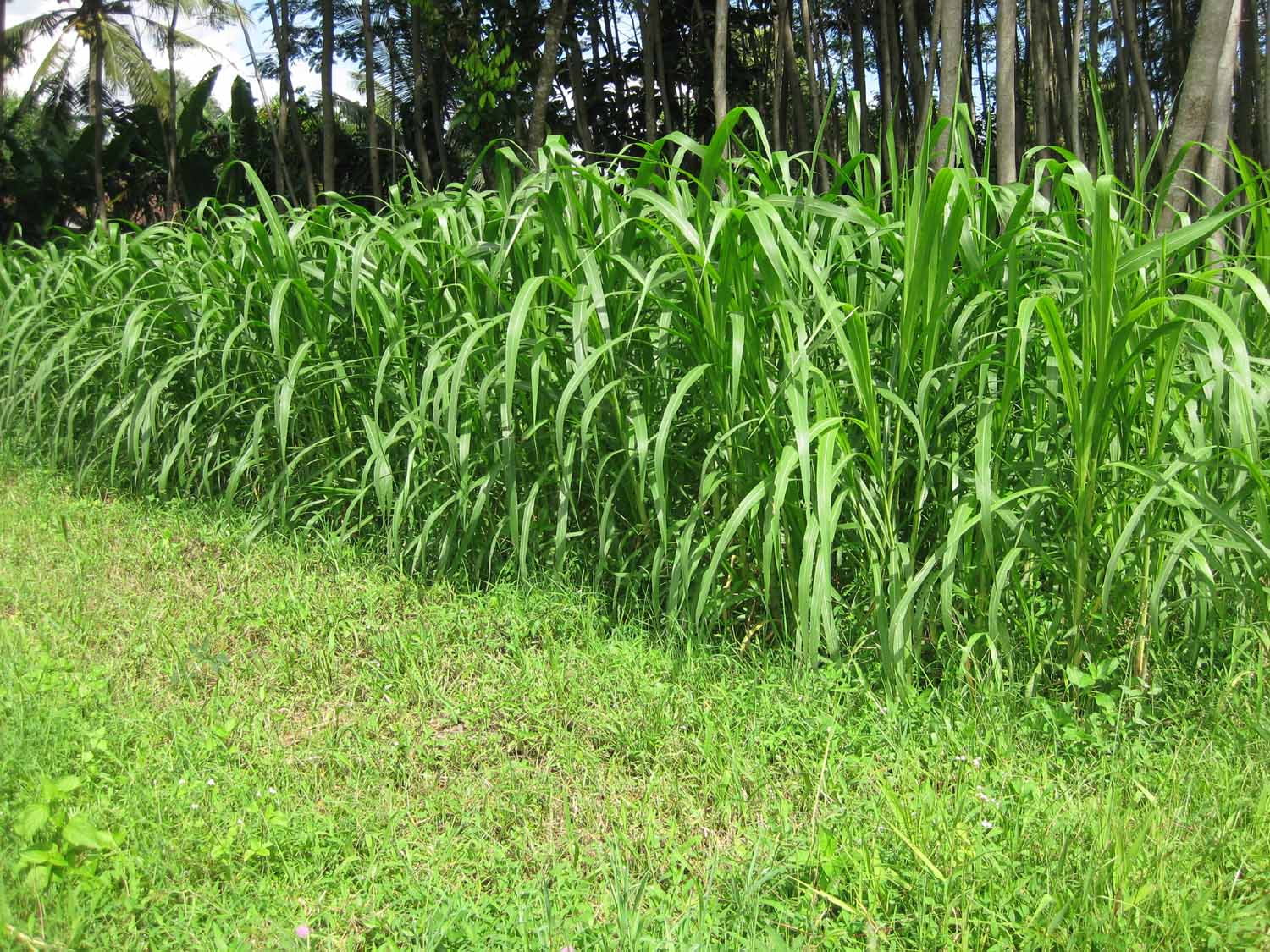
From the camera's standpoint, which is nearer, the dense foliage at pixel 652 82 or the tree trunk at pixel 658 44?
the dense foliage at pixel 652 82

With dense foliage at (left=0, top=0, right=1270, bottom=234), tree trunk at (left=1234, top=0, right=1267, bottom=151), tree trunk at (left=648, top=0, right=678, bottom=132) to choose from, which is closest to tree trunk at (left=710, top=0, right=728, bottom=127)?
dense foliage at (left=0, top=0, right=1270, bottom=234)

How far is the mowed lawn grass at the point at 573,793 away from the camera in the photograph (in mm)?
1292

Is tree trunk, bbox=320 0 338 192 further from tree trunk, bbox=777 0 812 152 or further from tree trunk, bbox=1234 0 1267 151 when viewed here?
tree trunk, bbox=1234 0 1267 151

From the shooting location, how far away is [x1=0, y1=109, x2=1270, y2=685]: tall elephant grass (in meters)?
1.79

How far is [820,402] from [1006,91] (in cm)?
337

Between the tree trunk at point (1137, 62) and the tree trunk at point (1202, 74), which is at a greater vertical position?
the tree trunk at point (1137, 62)

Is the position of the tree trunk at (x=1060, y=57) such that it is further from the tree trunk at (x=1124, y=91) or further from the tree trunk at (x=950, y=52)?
the tree trunk at (x=950, y=52)

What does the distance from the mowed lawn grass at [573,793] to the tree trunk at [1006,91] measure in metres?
3.21

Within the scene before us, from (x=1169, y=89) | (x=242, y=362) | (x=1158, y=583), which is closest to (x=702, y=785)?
(x=1158, y=583)

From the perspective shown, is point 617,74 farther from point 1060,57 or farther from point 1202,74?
point 1202,74

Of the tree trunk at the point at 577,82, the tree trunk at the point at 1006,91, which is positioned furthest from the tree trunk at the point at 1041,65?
the tree trunk at the point at 577,82

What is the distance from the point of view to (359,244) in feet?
8.75

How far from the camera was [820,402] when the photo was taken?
6.40ft

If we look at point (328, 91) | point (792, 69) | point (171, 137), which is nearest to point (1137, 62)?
point (792, 69)
